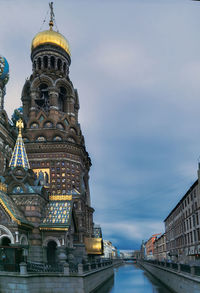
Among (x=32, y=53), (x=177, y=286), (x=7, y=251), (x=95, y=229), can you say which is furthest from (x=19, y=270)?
(x=32, y=53)

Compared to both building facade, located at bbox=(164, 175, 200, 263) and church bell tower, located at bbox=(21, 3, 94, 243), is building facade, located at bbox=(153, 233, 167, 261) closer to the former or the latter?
building facade, located at bbox=(164, 175, 200, 263)

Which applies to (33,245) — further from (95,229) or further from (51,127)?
(95,229)

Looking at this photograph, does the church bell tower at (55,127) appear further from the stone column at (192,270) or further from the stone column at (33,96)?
the stone column at (192,270)

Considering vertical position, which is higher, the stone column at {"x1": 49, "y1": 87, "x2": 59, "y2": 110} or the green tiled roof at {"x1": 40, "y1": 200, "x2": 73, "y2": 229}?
the stone column at {"x1": 49, "y1": 87, "x2": 59, "y2": 110}

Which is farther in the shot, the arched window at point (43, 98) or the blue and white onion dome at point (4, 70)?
the arched window at point (43, 98)

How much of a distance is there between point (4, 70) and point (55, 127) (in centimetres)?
1001

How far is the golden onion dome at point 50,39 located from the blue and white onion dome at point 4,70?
11.2 meters

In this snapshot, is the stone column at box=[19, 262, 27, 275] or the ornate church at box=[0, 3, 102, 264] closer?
the stone column at box=[19, 262, 27, 275]

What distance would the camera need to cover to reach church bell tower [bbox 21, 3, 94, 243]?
130 ft

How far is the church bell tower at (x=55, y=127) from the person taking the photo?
130 feet

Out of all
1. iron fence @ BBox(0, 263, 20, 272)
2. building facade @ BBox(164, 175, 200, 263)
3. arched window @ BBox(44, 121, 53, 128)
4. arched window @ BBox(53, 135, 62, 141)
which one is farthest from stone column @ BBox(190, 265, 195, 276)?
arched window @ BBox(44, 121, 53, 128)

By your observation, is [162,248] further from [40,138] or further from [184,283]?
[184,283]

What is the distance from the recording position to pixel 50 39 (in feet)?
157

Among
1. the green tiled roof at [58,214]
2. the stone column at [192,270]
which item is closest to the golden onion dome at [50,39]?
the green tiled roof at [58,214]
